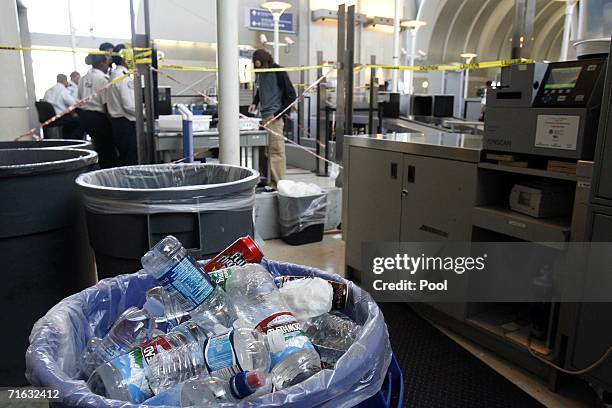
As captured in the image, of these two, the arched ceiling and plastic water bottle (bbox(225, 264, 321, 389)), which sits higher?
the arched ceiling

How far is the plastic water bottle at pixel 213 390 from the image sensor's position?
0.72 m

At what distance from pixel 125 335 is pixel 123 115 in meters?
3.77

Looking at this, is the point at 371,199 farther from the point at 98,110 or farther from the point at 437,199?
the point at 98,110

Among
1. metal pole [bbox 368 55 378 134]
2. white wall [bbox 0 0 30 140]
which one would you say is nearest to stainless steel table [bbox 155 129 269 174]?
metal pole [bbox 368 55 378 134]

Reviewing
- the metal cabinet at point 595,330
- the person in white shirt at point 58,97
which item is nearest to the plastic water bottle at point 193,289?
the metal cabinet at point 595,330

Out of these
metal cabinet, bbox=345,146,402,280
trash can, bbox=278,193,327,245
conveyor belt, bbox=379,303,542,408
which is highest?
metal cabinet, bbox=345,146,402,280

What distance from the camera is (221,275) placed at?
3.51ft

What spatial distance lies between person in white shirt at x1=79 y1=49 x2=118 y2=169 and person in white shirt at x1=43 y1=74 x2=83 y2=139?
1.67 metres

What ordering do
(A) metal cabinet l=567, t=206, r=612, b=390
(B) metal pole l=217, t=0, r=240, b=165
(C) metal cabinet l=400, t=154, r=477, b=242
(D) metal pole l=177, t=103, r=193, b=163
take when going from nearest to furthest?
(A) metal cabinet l=567, t=206, r=612, b=390 → (C) metal cabinet l=400, t=154, r=477, b=242 → (B) metal pole l=217, t=0, r=240, b=165 → (D) metal pole l=177, t=103, r=193, b=163

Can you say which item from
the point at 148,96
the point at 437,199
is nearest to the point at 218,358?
the point at 437,199

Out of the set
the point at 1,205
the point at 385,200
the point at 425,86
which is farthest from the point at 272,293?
the point at 425,86

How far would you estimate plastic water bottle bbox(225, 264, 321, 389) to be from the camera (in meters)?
0.81

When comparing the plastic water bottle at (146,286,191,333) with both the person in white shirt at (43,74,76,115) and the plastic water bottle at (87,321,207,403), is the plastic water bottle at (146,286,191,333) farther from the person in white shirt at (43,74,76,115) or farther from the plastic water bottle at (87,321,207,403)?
the person in white shirt at (43,74,76,115)

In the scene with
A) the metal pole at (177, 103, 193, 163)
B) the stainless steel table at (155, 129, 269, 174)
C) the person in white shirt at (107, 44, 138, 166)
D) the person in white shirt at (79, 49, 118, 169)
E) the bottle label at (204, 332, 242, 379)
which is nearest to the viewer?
the bottle label at (204, 332, 242, 379)
